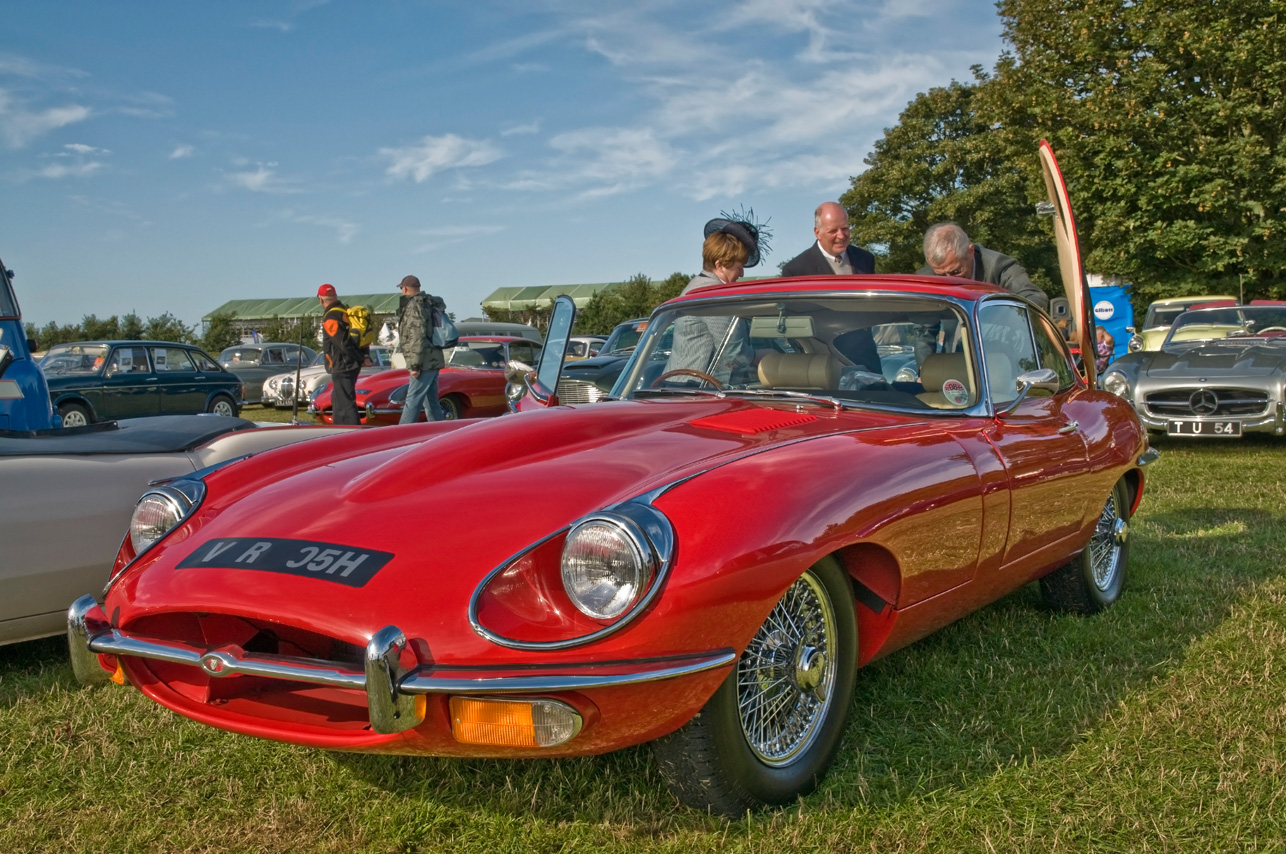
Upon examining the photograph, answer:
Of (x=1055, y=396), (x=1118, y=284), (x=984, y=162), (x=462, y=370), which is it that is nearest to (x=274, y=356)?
(x=462, y=370)

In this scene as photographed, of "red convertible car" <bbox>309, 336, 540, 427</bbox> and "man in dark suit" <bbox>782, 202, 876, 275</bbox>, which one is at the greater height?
"man in dark suit" <bbox>782, 202, 876, 275</bbox>

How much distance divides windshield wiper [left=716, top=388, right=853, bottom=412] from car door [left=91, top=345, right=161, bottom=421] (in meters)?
13.8

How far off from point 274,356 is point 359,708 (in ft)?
74.0

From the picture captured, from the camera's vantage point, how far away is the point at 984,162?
4169cm

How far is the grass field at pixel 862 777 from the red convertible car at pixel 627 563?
247 millimetres

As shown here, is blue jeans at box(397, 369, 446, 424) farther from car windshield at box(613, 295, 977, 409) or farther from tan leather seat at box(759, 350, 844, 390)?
tan leather seat at box(759, 350, 844, 390)

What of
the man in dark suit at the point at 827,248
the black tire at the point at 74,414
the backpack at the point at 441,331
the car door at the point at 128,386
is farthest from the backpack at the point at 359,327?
the man in dark suit at the point at 827,248

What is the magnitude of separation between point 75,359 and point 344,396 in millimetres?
5892

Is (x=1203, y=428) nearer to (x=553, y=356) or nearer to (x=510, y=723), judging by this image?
(x=553, y=356)

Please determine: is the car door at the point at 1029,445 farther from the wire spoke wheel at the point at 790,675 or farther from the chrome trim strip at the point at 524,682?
the chrome trim strip at the point at 524,682

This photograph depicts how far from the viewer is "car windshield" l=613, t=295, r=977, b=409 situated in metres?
3.59

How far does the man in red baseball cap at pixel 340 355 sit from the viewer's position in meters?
11.8

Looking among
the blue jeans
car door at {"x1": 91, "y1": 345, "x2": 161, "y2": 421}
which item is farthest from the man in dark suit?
car door at {"x1": 91, "y1": 345, "x2": 161, "y2": 421}

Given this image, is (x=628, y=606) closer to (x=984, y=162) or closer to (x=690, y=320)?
(x=690, y=320)
